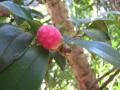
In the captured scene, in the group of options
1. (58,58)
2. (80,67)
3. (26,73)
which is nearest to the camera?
(26,73)

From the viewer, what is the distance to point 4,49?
44 cm

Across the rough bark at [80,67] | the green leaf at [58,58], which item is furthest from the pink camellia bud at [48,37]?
the rough bark at [80,67]

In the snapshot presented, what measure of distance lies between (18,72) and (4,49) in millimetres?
40

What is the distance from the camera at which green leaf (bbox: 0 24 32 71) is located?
0.43m

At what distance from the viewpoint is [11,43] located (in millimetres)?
449

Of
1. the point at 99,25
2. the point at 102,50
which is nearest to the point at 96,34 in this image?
the point at 99,25

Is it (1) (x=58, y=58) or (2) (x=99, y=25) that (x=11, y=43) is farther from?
(2) (x=99, y=25)

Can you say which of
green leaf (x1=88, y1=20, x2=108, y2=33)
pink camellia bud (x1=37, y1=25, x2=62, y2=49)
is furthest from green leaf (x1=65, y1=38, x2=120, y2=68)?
green leaf (x1=88, y1=20, x2=108, y2=33)

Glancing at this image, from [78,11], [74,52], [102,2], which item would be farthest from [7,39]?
[102,2]

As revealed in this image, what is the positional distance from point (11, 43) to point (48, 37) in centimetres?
6

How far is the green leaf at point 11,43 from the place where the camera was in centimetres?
43

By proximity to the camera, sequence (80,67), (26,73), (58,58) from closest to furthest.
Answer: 1. (26,73)
2. (58,58)
3. (80,67)

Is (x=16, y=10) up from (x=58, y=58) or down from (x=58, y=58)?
up

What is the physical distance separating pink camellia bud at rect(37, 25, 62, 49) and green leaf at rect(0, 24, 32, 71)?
0.02 m
